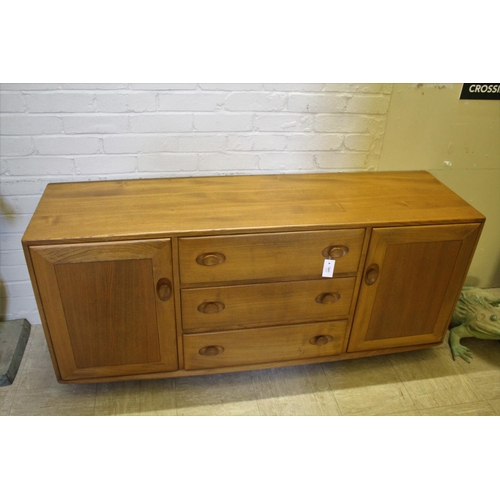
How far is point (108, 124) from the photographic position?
1.67 meters

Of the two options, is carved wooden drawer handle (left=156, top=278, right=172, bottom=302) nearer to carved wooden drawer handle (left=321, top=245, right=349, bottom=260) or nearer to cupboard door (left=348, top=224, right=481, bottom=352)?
carved wooden drawer handle (left=321, top=245, right=349, bottom=260)

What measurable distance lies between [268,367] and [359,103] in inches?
43.7

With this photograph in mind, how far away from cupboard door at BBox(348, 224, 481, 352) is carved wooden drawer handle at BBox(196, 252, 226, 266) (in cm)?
53

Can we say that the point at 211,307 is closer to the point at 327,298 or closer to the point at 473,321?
the point at 327,298

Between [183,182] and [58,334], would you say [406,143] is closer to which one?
[183,182]

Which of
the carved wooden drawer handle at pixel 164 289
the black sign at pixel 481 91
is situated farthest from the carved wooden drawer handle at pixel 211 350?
the black sign at pixel 481 91

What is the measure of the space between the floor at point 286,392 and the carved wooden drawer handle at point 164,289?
46cm

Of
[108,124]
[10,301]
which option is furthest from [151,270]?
[10,301]

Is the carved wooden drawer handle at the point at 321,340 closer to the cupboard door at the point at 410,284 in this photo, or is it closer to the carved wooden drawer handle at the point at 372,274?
the cupboard door at the point at 410,284

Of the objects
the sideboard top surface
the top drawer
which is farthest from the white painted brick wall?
the top drawer

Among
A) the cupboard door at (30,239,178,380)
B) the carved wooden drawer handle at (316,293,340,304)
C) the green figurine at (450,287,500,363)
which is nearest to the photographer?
the cupboard door at (30,239,178,380)

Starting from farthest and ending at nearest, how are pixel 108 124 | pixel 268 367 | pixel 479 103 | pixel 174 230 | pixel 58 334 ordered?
pixel 479 103 → pixel 268 367 → pixel 108 124 → pixel 58 334 → pixel 174 230

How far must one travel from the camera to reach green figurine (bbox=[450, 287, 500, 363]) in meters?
1.99

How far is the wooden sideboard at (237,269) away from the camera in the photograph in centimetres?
146
